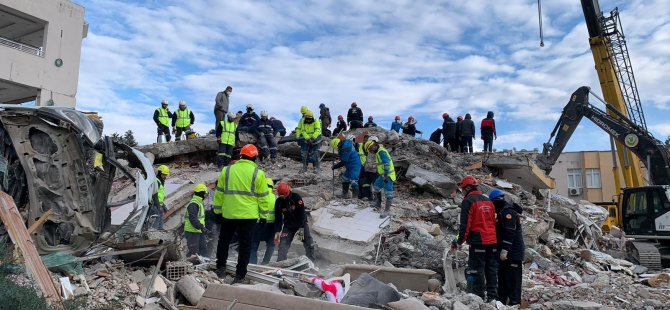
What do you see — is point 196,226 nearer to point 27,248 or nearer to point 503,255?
point 27,248

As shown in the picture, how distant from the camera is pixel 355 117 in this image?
16.7 metres

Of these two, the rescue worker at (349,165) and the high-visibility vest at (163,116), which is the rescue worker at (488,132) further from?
the high-visibility vest at (163,116)

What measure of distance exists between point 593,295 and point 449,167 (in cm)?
680

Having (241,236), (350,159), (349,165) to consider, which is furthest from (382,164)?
(241,236)

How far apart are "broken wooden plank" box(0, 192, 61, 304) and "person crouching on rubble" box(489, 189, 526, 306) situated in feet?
17.0

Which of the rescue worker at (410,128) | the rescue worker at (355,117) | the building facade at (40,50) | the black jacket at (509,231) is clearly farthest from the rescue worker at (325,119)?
the black jacket at (509,231)

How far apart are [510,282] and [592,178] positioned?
→ 3104 cm

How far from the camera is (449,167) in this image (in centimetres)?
1379

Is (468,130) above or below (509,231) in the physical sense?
above

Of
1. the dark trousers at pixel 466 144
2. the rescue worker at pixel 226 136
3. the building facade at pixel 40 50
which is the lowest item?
the rescue worker at pixel 226 136

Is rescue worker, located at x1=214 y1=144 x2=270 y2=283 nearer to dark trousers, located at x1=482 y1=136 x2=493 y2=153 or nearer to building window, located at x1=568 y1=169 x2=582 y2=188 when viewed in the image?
dark trousers, located at x1=482 y1=136 x2=493 y2=153

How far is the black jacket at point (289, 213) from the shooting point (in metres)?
7.87

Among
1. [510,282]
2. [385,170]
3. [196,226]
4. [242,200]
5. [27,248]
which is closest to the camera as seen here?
[27,248]

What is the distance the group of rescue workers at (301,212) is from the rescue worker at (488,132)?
17.3 feet
